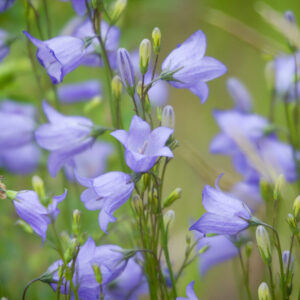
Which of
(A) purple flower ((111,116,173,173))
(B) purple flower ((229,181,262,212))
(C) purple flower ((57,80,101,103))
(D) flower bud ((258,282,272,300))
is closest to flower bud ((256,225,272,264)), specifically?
(D) flower bud ((258,282,272,300))

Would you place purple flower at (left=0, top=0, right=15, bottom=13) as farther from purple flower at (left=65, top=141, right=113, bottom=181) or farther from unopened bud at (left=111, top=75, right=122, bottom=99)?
purple flower at (left=65, top=141, right=113, bottom=181)

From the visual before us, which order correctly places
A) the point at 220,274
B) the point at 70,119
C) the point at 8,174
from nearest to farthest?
the point at 70,119 → the point at 8,174 → the point at 220,274

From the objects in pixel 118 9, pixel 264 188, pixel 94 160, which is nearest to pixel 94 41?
pixel 118 9

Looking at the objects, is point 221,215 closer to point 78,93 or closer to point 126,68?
point 126,68

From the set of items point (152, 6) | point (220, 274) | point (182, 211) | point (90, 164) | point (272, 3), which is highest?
point (152, 6)

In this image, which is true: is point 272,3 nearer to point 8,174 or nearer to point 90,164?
point 90,164

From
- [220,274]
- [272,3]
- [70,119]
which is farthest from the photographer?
[272,3]

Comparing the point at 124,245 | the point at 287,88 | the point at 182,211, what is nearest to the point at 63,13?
the point at 182,211
